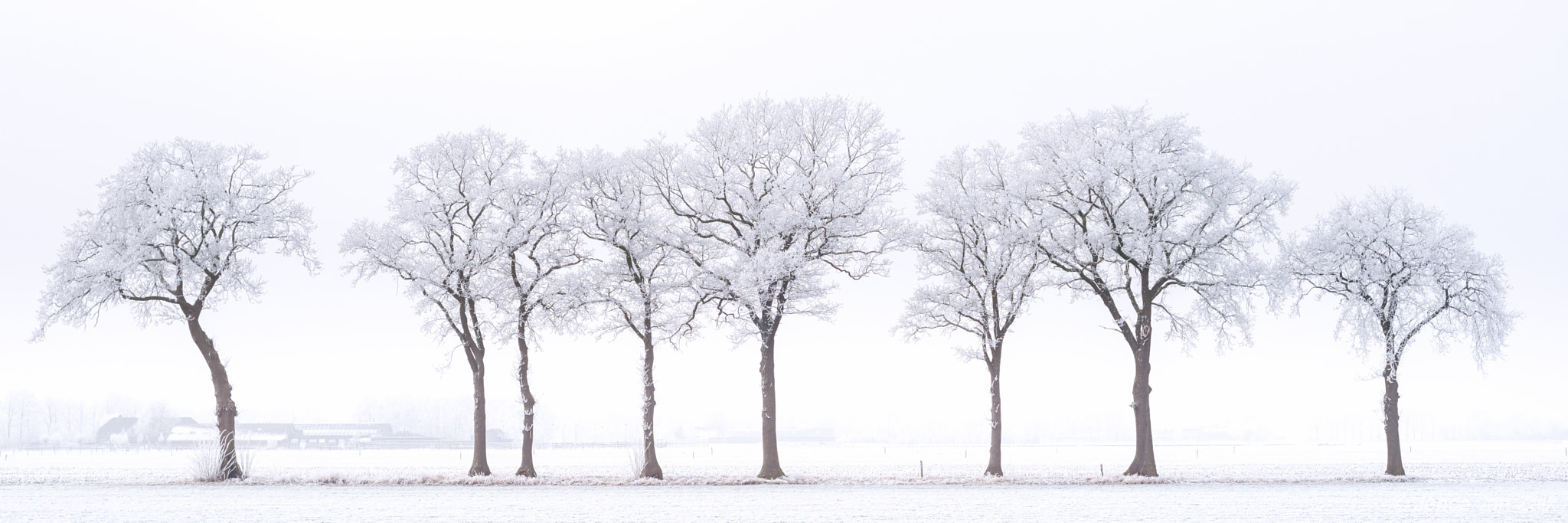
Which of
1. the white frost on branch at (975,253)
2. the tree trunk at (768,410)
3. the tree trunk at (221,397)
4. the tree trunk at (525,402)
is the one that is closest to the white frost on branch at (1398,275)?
the white frost on branch at (975,253)

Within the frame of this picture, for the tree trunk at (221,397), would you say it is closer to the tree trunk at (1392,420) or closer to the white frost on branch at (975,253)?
the white frost on branch at (975,253)

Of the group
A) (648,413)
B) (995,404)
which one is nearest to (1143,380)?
(995,404)

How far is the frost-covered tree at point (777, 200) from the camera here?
1395 inches

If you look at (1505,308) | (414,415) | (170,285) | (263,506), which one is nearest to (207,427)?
(414,415)

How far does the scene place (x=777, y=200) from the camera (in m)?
35.4

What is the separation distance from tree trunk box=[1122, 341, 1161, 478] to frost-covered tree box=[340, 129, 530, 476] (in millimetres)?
21758

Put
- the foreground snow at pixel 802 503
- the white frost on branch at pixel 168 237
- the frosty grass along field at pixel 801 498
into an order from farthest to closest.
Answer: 1. the white frost on branch at pixel 168 237
2. the frosty grass along field at pixel 801 498
3. the foreground snow at pixel 802 503

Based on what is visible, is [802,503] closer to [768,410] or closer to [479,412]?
[768,410]

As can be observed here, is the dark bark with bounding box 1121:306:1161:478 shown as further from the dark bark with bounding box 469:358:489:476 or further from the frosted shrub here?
the frosted shrub

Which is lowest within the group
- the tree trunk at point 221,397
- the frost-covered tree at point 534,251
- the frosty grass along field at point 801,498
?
the frosty grass along field at point 801,498

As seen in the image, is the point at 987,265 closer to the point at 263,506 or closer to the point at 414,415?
the point at 263,506

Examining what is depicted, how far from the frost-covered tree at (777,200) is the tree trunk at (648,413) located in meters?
3.04

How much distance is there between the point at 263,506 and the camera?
2500 centimetres

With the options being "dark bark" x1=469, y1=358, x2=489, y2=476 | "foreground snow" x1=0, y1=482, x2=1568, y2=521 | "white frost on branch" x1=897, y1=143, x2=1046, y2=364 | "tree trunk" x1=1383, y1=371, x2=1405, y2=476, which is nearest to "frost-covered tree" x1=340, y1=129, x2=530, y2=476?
"dark bark" x1=469, y1=358, x2=489, y2=476
